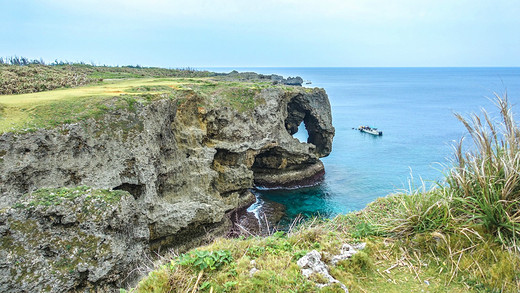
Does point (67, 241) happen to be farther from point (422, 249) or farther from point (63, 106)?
point (422, 249)

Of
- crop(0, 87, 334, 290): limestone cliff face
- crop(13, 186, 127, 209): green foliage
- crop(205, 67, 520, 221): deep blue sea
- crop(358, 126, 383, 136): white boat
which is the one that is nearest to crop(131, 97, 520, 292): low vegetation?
crop(205, 67, 520, 221): deep blue sea

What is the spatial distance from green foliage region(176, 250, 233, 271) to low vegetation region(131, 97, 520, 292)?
0.02 meters

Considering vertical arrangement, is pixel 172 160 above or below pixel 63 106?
below

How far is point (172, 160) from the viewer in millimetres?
22062

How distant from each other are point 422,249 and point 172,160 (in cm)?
1849

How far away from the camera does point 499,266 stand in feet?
16.5

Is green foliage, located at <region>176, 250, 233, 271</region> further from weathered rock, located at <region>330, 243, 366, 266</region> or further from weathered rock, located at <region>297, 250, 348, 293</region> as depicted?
weathered rock, located at <region>330, 243, 366, 266</region>

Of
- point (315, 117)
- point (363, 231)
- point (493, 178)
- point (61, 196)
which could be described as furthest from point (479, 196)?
point (315, 117)

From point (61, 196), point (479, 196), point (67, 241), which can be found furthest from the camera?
point (61, 196)

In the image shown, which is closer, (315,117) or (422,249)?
(422,249)

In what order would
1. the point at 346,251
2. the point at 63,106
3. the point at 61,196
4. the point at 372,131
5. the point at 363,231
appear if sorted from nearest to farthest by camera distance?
the point at 346,251
the point at 363,231
the point at 61,196
the point at 63,106
the point at 372,131

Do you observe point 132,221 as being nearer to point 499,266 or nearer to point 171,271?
point 171,271

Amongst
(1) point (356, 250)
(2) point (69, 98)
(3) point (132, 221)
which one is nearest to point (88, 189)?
(3) point (132, 221)

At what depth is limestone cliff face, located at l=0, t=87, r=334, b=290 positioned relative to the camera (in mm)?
15156
